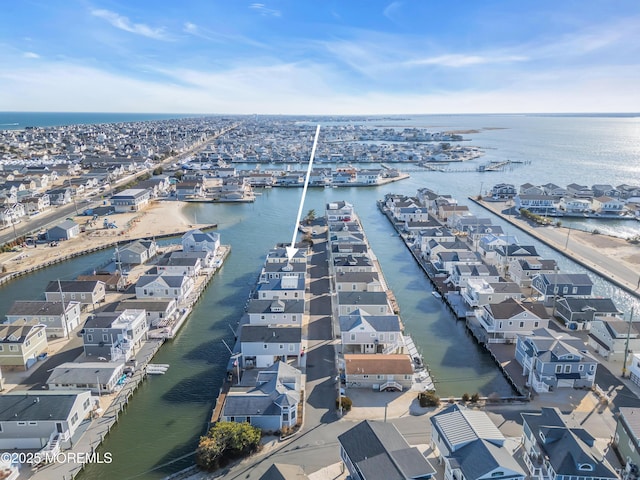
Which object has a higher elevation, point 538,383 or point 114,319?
point 114,319

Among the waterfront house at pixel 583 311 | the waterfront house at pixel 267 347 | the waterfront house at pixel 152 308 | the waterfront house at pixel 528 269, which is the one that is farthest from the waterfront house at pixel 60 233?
the waterfront house at pixel 583 311

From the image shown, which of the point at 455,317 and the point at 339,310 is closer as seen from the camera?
the point at 339,310

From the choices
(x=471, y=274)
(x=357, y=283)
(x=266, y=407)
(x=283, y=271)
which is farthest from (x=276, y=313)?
(x=471, y=274)

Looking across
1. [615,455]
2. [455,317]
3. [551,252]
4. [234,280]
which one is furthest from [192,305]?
[551,252]

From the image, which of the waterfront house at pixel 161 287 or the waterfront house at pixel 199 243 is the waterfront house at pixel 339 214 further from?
the waterfront house at pixel 161 287

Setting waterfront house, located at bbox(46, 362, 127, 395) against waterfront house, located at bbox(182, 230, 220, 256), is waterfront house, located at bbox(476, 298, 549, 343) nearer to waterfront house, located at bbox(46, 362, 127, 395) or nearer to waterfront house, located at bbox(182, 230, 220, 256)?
waterfront house, located at bbox(46, 362, 127, 395)

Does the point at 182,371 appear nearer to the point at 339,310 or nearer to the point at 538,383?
the point at 339,310

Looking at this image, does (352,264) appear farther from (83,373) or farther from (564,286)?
(83,373)
